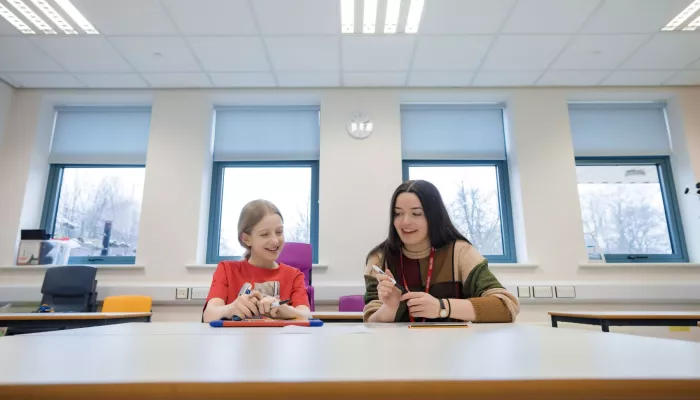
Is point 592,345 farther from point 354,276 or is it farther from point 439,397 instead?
point 354,276

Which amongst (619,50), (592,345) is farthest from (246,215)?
(619,50)

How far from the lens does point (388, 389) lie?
1.03 ft

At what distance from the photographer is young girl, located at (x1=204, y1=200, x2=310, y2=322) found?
1.55 metres

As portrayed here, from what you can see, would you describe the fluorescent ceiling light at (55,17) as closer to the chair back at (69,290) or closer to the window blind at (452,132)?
the chair back at (69,290)

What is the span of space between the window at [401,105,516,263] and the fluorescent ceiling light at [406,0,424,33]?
3.66ft

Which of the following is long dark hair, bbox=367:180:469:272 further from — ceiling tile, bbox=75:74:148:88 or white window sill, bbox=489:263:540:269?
ceiling tile, bbox=75:74:148:88

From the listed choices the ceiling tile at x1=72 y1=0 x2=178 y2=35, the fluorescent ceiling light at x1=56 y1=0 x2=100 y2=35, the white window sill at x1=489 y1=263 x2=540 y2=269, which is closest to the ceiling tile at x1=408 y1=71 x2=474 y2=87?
the white window sill at x1=489 y1=263 x2=540 y2=269

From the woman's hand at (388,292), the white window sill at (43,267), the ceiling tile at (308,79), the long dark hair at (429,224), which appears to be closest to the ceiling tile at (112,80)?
the ceiling tile at (308,79)

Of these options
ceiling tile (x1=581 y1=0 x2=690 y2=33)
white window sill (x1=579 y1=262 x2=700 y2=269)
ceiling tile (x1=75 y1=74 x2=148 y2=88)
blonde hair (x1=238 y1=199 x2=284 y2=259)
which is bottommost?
white window sill (x1=579 y1=262 x2=700 y2=269)

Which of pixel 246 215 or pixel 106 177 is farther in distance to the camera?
pixel 106 177

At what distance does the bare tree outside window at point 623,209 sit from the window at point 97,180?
4.58 meters

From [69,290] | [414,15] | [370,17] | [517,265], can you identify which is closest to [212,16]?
[370,17]

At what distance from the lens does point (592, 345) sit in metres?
0.52

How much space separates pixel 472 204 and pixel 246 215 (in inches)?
113
